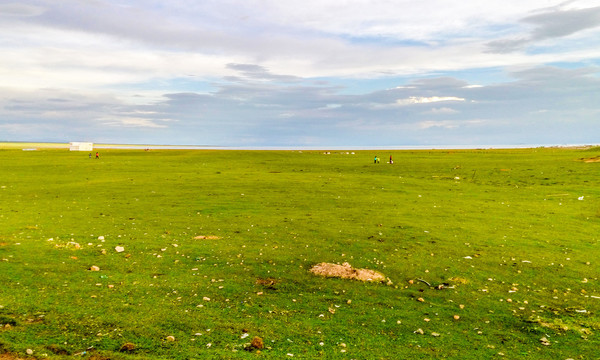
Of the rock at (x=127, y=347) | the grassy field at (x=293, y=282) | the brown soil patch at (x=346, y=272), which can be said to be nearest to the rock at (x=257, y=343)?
the grassy field at (x=293, y=282)

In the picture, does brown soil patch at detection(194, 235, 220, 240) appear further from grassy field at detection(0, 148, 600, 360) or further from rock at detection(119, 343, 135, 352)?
rock at detection(119, 343, 135, 352)

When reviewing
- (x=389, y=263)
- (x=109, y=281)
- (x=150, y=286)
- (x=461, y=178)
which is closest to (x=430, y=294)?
(x=389, y=263)

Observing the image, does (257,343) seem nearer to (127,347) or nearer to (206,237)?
(127,347)

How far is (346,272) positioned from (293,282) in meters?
1.93

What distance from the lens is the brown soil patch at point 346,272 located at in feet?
41.6

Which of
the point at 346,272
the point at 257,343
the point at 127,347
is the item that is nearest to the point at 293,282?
the point at 346,272

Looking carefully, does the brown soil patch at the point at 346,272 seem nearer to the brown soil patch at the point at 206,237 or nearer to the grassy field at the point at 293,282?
the grassy field at the point at 293,282

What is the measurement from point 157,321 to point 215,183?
105ft

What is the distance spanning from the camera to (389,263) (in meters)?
14.4

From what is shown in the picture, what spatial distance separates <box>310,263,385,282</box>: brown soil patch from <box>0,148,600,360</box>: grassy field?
381mm

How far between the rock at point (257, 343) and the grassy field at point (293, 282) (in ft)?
0.26

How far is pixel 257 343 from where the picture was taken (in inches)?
320

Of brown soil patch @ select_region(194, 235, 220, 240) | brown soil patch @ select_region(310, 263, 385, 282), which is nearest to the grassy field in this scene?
brown soil patch @ select_region(194, 235, 220, 240)

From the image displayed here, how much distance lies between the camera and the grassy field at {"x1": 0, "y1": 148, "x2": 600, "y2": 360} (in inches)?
328
